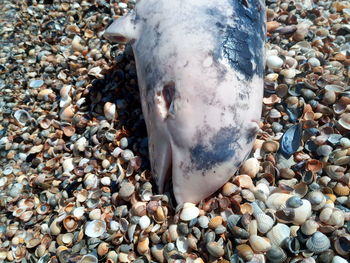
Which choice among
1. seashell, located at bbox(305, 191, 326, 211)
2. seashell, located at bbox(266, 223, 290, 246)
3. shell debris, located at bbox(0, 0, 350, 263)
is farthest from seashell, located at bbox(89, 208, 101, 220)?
seashell, located at bbox(305, 191, 326, 211)

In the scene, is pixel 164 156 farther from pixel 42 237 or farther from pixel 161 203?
pixel 42 237

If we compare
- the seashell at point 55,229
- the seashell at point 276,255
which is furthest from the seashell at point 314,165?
the seashell at point 55,229

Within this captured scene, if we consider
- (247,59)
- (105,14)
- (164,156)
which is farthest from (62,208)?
(105,14)

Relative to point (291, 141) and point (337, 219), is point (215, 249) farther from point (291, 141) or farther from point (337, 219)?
point (291, 141)

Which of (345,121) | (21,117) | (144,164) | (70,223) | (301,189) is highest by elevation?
(345,121)

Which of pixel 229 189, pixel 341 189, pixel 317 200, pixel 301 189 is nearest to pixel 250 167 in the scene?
pixel 229 189

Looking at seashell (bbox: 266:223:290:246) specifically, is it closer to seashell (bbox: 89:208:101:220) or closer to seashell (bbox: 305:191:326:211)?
seashell (bbox: 305:191:326:211)

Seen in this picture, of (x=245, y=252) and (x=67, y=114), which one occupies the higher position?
(x=245, y=252)

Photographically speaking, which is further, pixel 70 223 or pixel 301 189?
pixel 70 223
